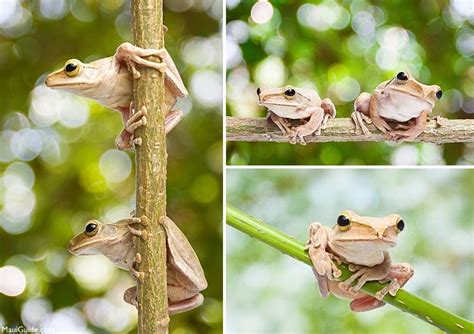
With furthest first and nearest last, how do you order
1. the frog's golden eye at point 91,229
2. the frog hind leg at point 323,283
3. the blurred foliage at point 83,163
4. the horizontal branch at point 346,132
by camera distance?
the blurred foliage at point 83,163, the horizontal branch at point 346,132, the frog hind leg at point 323,283, the frog's golden eye at point 91,229

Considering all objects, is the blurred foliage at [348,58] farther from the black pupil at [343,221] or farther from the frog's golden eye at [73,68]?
the frog's golden eye at [73,68]

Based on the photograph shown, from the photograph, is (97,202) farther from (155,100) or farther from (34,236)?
(155,100)

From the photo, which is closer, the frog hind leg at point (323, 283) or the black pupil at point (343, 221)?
the black pupil at point (343, 221)

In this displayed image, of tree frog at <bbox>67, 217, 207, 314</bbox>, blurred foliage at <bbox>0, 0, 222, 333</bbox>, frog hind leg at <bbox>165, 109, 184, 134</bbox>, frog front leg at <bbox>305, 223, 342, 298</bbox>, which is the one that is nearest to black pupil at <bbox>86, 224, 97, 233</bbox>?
tree frog at <bbox>67, 217, 207, 314</bbox>

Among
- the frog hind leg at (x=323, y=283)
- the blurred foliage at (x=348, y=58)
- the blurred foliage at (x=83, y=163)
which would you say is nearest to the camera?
the frog hind leg at (x=323, y=283)

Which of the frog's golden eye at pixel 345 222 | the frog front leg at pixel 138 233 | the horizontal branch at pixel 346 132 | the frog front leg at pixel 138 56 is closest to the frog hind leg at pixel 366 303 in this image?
the frog's golden eye at pixel 345 222

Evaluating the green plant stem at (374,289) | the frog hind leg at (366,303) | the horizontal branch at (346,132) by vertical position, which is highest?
the horizontal branch at (346,132)
